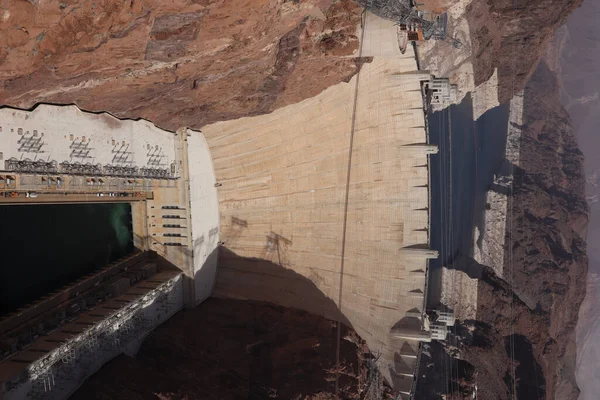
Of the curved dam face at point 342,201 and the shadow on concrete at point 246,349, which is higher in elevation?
the curved dam face at point 342,201

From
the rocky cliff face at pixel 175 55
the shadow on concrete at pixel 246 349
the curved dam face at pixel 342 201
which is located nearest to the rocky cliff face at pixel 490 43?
Result: the curved dam face at pixel 342 201

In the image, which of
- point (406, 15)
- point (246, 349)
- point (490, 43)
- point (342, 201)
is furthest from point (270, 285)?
point (490, 43)

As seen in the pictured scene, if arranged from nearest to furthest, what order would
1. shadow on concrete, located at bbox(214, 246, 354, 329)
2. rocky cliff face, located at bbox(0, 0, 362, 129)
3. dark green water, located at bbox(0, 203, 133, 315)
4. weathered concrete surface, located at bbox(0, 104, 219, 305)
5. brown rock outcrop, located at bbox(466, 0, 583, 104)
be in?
1. rocky cliff face, located at bbox(0, 0, 362, 129)
2. weathered concrete surface, located at bbox(0, 104, 219, 305)
3. dark green water, located at bbox(0, 203, 133, 315)
4. shadow on concrete, located at bbox(214, 246, 354, 329)
5. brown rock outcrop, located at bbox(466, 0, 583, 104)

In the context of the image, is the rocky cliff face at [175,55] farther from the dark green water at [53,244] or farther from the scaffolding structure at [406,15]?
the dark green water at [53,244]

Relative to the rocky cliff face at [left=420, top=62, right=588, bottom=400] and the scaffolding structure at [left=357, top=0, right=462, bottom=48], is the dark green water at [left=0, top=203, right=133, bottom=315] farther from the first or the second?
the rocky cliff face at [left=420, top=62, right=588, bottom=400]

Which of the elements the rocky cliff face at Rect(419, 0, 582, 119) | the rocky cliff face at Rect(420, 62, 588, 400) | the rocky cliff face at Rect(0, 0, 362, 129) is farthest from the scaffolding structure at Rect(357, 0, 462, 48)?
the rocky cliff face at Rect(420, 62, 588, 400)

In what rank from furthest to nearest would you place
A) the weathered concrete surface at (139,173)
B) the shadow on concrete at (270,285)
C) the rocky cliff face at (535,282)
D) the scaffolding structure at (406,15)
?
1. the rocky cliff face at (535,282)
2. the shadow on concrete at (270,285)
3. the scaffolding structure at (406,15)
4. the weathered concrete surface at (139,173)
